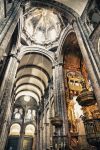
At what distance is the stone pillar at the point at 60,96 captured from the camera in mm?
10143

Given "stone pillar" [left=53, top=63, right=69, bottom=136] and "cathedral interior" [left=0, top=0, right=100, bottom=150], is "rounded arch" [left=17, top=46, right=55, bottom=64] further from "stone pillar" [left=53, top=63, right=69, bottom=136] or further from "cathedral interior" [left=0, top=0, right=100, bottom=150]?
"stone pillar" [left=53, top=63, right=69, bottom=136]

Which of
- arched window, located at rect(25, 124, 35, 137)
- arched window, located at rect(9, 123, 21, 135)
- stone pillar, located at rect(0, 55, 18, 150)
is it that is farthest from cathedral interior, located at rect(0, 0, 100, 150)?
arched window, located at rect(25, 124, 35, 137)

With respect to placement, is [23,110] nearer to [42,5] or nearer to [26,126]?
[26,126]

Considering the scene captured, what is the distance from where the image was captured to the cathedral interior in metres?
7.41

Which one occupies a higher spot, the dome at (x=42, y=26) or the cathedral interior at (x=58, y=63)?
the dome at (x=42, y=26)

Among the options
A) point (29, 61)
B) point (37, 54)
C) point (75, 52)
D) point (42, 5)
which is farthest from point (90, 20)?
point (29, 61)

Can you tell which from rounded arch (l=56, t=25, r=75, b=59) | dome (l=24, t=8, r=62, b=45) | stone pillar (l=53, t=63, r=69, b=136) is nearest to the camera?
stone pillar (l=53, t=63, r=69, b=136)

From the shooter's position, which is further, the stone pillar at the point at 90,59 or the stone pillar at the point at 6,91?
the stone pillar at the point at 6,91

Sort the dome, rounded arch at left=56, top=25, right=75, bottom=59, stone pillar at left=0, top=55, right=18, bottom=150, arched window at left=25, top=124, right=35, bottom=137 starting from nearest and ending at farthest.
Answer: stone pillar at left=0, top=55, right=18, bottom=150
rounded arch at left=56, top=25, right=75, bottom=59
the dome
arched window at left=25, top=124, right=35, bottom=137

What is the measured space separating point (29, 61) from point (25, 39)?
2947 millimetres

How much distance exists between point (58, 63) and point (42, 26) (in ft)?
21.9

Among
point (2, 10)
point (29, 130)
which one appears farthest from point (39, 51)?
point (29, 130)

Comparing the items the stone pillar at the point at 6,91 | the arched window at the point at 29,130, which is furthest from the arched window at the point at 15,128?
the stone pillar at the point at 6,91

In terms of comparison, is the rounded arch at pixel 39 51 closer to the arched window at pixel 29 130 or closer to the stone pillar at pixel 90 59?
the stone pillar at pixel 90 59
